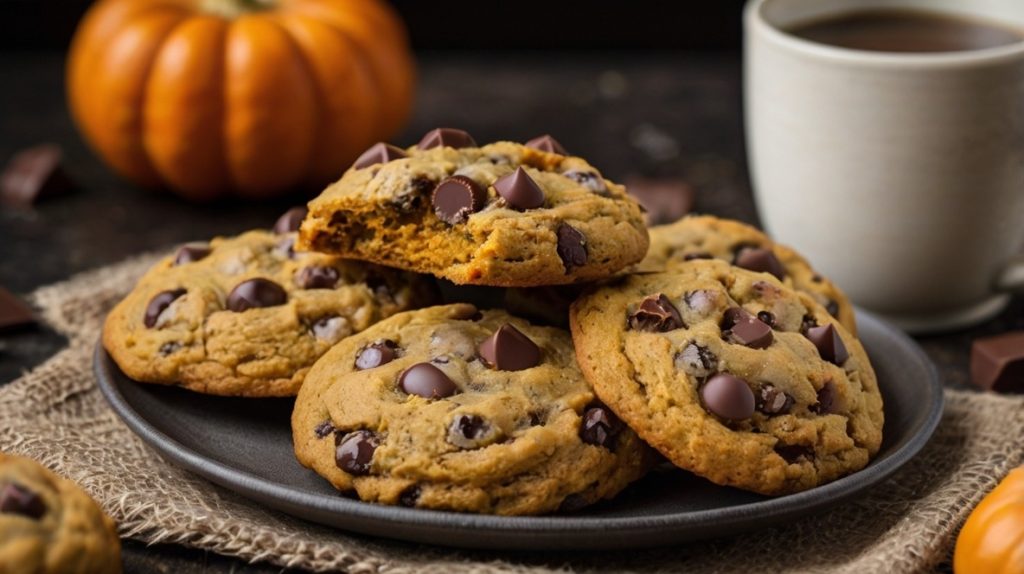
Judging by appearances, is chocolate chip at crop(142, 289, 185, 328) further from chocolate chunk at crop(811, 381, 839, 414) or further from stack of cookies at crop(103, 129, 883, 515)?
chocolate chunk at crop(811, 381, 839, 414)

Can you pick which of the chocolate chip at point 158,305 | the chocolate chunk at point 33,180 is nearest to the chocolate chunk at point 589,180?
the chocolate chip at point 158,305

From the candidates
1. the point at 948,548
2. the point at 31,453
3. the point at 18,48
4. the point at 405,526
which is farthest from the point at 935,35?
the point at 18,48

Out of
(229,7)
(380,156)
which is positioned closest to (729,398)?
(380,156)

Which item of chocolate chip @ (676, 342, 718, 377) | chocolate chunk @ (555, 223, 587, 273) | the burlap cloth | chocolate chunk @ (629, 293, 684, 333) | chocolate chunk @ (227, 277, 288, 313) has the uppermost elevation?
chocolate chunk @ (555, 223, 587, 273)

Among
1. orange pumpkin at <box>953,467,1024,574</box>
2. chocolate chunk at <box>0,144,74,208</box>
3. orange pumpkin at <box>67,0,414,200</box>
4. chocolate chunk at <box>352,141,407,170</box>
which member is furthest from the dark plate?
chocolate chunk at <box>0,144,74,208</box>

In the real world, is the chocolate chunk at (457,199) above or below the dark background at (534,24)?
above

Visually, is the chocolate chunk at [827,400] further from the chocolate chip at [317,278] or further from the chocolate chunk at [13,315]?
the chocolate chunk at [13,315]
